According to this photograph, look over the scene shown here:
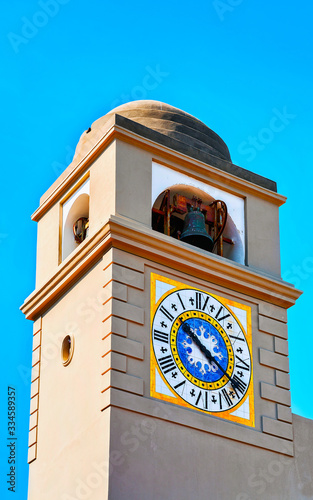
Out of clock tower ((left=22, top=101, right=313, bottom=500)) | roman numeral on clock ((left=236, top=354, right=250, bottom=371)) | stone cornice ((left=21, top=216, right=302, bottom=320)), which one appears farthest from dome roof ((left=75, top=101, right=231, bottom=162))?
roman numeral on clock ((left=236, top=354, right=250, bottom=371))

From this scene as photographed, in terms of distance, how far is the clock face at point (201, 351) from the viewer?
25.3m

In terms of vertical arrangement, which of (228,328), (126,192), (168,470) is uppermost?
(126,192)

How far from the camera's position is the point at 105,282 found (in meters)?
25.5

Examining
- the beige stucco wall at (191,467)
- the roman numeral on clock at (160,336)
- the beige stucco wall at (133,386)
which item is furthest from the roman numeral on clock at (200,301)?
the beige stucco wall at (191,467)

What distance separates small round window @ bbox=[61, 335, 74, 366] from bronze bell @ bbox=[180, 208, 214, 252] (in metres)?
Answer: 2.78

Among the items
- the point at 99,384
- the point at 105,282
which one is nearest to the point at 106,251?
the point at 105,282

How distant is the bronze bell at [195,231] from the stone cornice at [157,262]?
0.54 meters

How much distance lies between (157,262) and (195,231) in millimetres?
1281

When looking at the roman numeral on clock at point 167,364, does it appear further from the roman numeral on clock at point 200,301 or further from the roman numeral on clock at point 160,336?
the roman numeral on clock at point 200,301

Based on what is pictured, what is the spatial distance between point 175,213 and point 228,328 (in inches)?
103

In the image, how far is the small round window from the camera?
85.6 feet

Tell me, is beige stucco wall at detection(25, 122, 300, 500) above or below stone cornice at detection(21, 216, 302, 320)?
below

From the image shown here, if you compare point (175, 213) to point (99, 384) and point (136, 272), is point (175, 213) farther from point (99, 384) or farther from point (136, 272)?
point (99, 384)

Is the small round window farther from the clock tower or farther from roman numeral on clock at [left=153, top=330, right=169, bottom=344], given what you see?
roman numeral on clock at [left=153, top=330, right=169, bottom=344]
